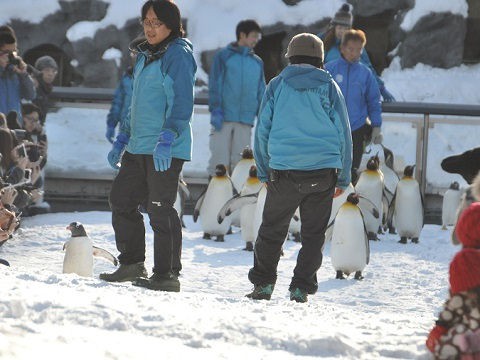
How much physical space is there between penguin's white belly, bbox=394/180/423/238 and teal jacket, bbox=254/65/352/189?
394 cm

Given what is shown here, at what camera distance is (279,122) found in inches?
215

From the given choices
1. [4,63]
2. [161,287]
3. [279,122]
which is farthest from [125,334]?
[4,63]

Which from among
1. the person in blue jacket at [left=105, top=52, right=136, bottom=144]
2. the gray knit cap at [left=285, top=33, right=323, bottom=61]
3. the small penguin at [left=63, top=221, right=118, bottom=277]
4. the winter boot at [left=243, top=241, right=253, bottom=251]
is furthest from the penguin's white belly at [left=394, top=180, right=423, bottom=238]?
the gray knit cap at [left=285, top=33, right=323, bottom=61]

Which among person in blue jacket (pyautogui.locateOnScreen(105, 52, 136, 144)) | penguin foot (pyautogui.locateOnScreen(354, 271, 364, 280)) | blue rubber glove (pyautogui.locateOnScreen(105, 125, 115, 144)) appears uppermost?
person in blue jacket (pyautogui.locateOnScreen(105, 52, 136, 144))

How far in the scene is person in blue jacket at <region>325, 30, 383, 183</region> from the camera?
886 centimetres

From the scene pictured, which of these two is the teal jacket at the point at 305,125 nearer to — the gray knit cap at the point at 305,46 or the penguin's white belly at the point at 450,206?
the gray knit cap at the point at 305,46

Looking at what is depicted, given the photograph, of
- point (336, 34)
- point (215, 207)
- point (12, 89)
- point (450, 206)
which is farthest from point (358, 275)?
point (12, 89)

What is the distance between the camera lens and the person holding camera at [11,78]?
30.4 feet

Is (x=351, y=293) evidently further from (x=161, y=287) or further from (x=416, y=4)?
(x=416, y=4)

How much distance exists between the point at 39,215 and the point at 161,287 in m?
5.17

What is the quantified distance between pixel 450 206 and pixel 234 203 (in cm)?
267

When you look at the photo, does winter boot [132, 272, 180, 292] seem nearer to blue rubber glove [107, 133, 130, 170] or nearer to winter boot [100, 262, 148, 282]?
winter boot [100, 262, 148, 282]


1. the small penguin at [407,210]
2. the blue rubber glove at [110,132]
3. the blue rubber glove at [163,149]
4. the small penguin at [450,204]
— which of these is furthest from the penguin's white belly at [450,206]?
the blue rubber glove at [163,149]

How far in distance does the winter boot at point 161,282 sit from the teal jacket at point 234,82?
512cm
